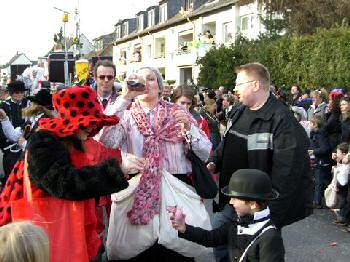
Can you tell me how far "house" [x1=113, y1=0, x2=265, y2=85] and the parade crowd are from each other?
71.2 ft

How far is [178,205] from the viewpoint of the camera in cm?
426

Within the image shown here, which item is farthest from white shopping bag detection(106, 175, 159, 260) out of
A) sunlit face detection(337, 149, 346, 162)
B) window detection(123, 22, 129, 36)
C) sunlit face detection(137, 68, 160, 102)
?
window detection(123, 22, 129, 36)

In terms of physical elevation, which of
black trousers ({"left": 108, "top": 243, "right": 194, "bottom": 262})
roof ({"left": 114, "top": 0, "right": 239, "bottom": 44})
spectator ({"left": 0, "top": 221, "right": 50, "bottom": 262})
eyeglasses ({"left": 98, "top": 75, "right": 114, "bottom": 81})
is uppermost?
roof ({"left": 114, "top": 0, "right": 239, "bottom": 44})

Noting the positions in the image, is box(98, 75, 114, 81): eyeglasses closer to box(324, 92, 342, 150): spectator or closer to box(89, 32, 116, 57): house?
box(324, 92, 342, 150): spectator

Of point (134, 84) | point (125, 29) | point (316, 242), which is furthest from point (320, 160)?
point (125, 29)

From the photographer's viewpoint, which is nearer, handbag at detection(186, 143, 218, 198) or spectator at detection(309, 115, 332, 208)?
handbag at detection(186, 143, 218, 198)

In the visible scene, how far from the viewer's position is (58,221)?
3.14 meters

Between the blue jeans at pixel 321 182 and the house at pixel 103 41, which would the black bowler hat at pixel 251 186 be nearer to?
the blue jeans at pixel 321 182

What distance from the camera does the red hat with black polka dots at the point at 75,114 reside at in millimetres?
3137

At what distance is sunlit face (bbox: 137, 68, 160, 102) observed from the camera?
4348 mm

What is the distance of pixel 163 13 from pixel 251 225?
142ft

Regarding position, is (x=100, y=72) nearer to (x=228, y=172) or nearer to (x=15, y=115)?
(x=228, y=172)

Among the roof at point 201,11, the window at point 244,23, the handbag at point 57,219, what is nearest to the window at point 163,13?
the roof at point 201,11

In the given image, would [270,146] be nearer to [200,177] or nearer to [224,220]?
[200,177]
